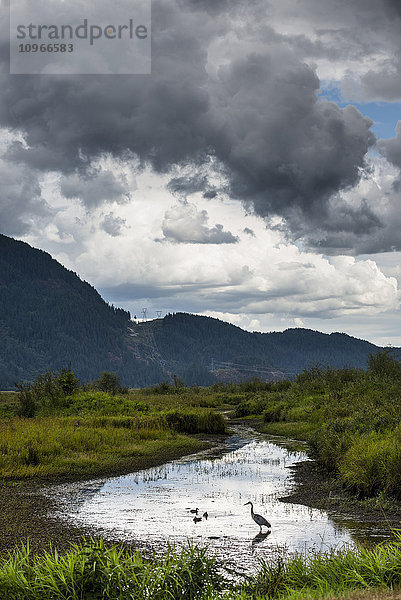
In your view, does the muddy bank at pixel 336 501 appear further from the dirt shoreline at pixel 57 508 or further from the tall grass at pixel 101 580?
the tall grass at pixel 101 580

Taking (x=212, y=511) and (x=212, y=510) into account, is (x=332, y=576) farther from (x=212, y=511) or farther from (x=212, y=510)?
(x=212, y=510)

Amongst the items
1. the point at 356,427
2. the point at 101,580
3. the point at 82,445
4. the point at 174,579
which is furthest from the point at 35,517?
the point at 356,427

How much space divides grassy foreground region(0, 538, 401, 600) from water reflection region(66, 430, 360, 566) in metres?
3.54

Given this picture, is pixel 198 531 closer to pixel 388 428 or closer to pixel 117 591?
pixel 117 591

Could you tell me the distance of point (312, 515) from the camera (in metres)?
18.2

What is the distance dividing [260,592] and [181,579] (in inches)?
55.7

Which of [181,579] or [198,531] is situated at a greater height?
[181,579]

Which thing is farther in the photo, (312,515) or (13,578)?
(312,515)

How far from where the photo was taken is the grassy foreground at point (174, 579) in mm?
9344

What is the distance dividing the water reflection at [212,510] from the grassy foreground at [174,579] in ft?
11.6

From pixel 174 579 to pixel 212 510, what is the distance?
9815 millimetres

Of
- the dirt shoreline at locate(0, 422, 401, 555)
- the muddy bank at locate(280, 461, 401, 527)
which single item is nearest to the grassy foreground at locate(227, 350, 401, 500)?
the muddy bank at locate(280, 461, 401, 527)

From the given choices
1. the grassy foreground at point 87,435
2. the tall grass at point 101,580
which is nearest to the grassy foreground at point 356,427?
the grassy foreground at point 87,435

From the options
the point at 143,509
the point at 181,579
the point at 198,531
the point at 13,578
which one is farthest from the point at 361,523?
the point at 13,578
